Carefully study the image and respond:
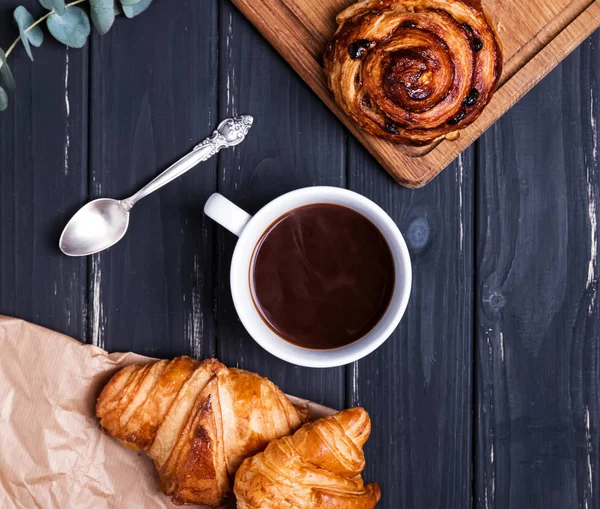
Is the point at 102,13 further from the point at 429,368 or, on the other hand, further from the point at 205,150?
the point at 429,368

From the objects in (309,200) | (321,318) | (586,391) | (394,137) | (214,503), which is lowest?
(214,503)

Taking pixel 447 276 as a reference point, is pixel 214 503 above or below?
below

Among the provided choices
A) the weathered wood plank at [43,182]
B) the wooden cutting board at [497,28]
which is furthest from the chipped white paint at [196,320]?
the wooden cutting board at [497,28]

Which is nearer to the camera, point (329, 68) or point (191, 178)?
point (329, 68)

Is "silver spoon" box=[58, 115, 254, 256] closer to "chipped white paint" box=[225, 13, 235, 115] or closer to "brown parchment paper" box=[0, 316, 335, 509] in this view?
"chipped white paint" box=[225, 13, 235, 115]

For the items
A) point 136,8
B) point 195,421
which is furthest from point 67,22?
point 195,421

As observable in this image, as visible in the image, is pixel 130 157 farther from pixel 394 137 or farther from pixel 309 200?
pixel 394 137

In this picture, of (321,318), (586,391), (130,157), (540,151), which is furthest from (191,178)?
(586,391)

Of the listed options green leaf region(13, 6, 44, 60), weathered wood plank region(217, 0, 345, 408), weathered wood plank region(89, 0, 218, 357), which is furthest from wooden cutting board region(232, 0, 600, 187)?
green leaf region(13, 6, 44, 60)
